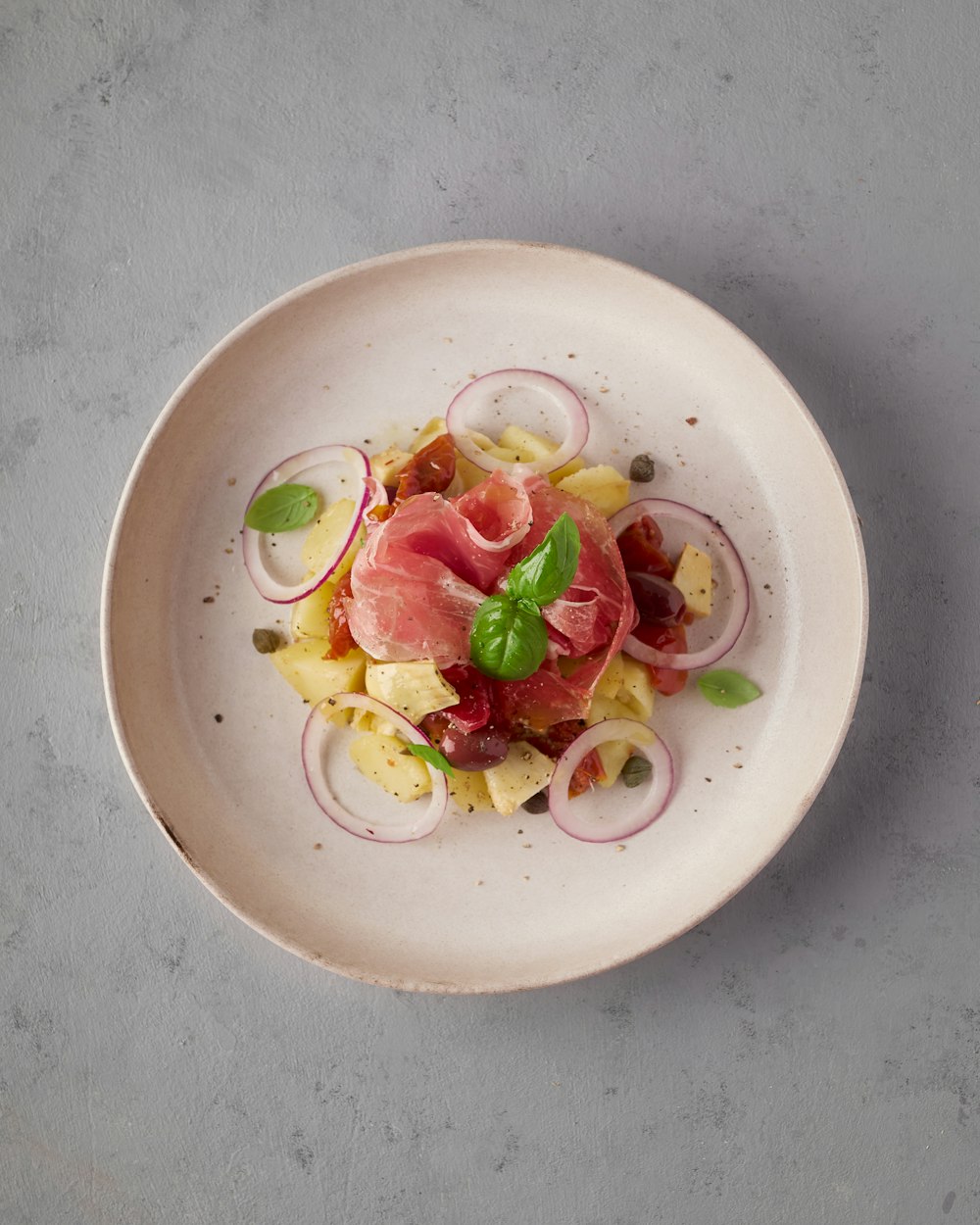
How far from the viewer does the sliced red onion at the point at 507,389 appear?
293 centimetres

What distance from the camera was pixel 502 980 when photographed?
2.84 meters

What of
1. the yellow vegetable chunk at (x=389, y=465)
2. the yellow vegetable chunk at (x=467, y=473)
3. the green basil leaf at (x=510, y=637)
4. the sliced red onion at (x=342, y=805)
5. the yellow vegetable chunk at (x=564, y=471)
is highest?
the yellow vegetable chunk at (x=564, y=471)

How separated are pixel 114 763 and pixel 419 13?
8.08 ft

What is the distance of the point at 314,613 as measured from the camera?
2.90 meters

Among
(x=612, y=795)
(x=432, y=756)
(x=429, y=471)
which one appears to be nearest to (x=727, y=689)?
(x=612, y=795)

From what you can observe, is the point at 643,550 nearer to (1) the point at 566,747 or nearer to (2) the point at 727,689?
(2) the point at 727,689

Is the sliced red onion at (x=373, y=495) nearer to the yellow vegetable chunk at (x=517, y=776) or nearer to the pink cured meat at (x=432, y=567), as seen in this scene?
the pink cured meat at (x=432, y=567)

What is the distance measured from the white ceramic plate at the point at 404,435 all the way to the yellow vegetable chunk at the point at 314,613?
17 cm

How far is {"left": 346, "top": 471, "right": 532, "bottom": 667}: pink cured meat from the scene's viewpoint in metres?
2.72

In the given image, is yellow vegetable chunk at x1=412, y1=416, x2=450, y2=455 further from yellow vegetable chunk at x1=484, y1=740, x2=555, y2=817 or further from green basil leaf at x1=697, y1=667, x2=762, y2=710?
green basil leaf at x1=697, y1=667, x2=762, y2=710

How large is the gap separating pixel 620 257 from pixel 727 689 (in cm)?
134

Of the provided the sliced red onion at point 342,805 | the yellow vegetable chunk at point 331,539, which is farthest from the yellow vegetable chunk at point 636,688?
the yellow vegetable chunk at point 331,539

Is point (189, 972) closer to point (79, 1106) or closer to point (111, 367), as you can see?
point (79, 1106)

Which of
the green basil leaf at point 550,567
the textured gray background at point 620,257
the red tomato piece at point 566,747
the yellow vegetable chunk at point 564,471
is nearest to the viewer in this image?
the green basil leaf at point 550,567
